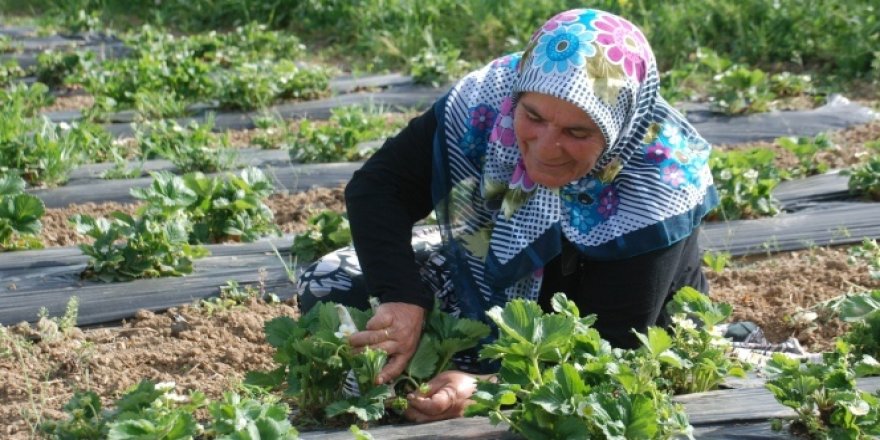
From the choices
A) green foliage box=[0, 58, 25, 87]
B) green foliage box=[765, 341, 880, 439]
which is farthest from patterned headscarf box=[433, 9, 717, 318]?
green foliage box=[0, 58, 25, 87]

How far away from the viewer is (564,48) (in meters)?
2.95

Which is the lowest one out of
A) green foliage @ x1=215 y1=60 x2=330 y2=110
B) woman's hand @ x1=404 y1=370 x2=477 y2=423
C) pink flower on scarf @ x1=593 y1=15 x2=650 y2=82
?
green foliage @ x1=215 y1=60 x2=330 y2=110

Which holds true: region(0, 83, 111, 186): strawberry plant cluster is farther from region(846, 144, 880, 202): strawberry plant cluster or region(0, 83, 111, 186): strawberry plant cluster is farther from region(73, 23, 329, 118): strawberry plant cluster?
region(846, 144, 880, 202): strawberry plant cluster

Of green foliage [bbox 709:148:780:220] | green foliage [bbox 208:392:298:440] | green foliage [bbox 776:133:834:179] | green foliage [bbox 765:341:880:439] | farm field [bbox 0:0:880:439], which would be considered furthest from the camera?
green foliage [bbox 776:133:834:179]

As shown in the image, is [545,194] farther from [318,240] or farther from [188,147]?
[188,147]

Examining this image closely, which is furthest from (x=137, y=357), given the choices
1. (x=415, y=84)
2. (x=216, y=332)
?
(x=415, y=84)

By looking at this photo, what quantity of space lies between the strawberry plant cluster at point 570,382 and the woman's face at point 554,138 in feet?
1.39

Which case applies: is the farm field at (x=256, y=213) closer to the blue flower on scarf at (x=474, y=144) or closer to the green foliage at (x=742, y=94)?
the green foliage at (x=742, y=94)

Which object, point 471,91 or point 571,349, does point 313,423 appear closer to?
point 571,349

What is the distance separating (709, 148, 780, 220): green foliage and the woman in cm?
146

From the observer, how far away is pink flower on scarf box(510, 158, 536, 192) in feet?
10.3

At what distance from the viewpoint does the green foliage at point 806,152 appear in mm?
5449

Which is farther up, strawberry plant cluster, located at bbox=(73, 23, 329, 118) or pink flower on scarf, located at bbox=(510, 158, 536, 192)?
pink flower on scarf, located at bbox=(510, 158, 536, 192)

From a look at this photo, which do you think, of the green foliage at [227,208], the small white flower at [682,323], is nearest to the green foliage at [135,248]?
the green foliage at [227,208]
